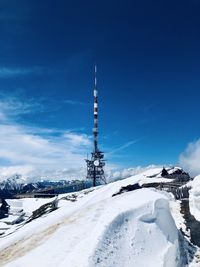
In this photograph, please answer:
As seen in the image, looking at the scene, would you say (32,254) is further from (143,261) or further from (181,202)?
(181,202)

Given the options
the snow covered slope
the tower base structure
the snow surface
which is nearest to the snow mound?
the snow covered slope

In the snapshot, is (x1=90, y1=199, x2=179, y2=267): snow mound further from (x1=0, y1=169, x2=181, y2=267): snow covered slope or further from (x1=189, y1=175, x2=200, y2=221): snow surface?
(x1=189, y1=175, x2=200, y2=221): snow surface

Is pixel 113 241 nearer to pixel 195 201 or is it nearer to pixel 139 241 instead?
pixel 139 241

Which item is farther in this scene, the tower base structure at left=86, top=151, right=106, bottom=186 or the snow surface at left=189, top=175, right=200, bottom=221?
the tower base structure at left=86, top=151, right=106, bottom=186

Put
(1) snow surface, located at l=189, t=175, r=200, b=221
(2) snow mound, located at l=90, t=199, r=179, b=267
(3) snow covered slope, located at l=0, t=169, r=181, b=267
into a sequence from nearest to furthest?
1. (3) snow covered slope, located at l=0, t=169, r=181, b=267
2. (2) snow mound, located at l=90, t=199, r=179, b=267
3. (1) snow surface, located at l=189, t=175, r=200, b=221

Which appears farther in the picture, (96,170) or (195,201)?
(96,170)

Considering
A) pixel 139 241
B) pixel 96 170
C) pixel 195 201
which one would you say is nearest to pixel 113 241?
pixel 139 241

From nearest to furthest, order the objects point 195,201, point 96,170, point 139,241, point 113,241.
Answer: point 113,241
point 139,241
point 195,201
point 96,170

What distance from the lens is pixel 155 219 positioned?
21.2 metres

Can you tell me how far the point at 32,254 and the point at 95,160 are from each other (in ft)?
269

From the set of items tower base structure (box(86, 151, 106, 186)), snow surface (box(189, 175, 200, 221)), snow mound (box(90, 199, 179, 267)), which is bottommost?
snow mound (box(90, 199, 179, 267))

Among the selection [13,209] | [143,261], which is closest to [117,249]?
[143,261]

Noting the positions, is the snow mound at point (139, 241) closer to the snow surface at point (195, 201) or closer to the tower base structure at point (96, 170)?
the snow surface at point (195, 201)

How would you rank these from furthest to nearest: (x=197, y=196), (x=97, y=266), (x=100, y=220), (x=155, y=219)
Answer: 1. (x=197, y=196)
2. (x=155, y=219)
3. (x=100, y=220)
4. (x=97, y=266)
